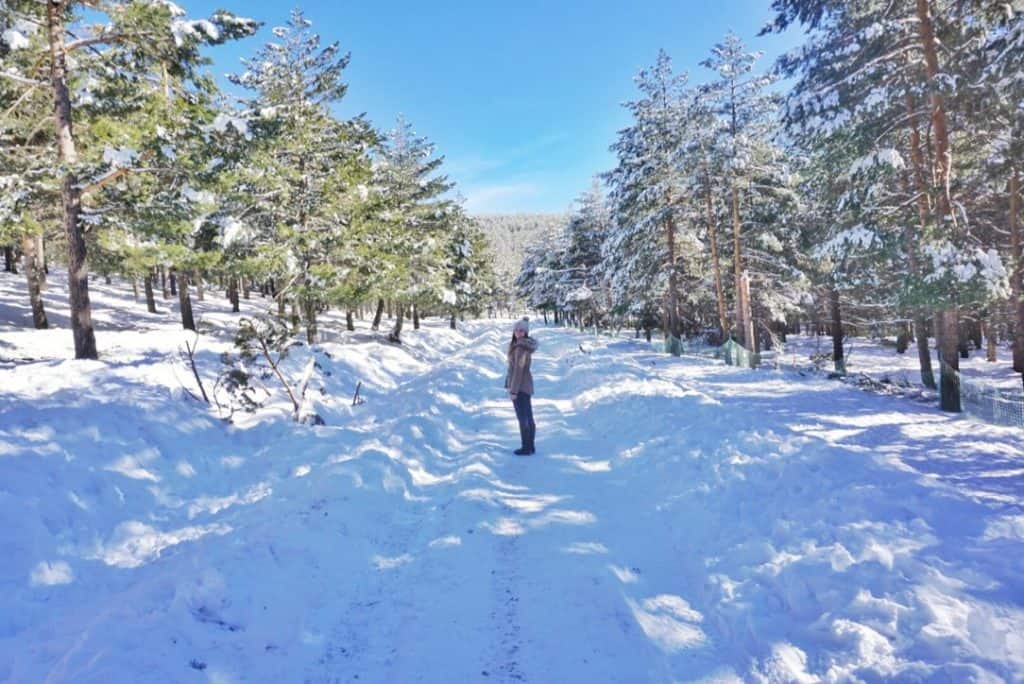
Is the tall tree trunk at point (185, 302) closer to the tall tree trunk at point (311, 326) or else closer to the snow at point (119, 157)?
the tall tree trunk at point (311, 326)

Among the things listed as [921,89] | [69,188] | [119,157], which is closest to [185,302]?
[69,188]

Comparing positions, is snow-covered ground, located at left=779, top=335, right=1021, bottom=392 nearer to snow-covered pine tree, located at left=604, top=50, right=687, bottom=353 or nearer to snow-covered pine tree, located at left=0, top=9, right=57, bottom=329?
snow-covered pine tree, located at left=604, top=50, right=687, bottom=353

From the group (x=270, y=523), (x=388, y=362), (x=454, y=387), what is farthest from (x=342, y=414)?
(x=388, y=362)

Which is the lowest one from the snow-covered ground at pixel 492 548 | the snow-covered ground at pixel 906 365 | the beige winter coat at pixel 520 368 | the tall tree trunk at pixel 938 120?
the snow-covered ground at pixel 906 365

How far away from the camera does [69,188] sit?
34.1 feet

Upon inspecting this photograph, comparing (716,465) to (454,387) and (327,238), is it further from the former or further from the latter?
(327,238)

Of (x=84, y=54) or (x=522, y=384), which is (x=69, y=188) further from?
(x=522, y=384)

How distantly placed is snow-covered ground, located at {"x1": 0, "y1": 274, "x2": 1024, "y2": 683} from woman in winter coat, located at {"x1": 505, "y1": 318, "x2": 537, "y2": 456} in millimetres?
413

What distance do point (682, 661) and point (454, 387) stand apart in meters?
10.7

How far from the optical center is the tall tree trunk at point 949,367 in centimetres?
1026

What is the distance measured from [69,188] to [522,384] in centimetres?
1035

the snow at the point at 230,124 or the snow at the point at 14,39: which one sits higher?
the snow at the point at 14,39

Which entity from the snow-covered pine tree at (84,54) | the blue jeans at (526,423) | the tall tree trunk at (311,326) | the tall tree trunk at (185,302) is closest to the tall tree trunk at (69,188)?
the snow-covered pine tree at (84,54)

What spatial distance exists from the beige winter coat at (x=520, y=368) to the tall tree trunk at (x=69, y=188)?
9.16m
